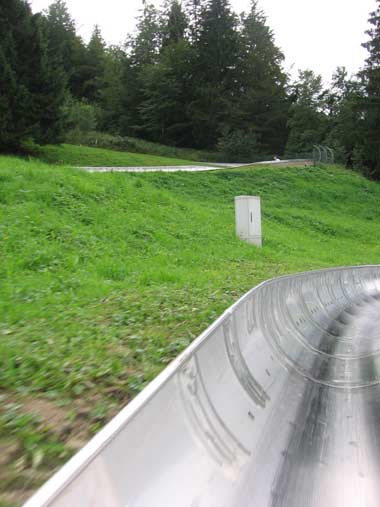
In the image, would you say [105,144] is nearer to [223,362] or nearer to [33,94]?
[33,94]

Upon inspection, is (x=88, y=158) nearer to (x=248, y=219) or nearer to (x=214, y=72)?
(x=248, y=219)

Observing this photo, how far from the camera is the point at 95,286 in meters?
8.46

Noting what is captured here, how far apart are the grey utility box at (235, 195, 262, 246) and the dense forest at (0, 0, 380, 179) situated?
33.0m

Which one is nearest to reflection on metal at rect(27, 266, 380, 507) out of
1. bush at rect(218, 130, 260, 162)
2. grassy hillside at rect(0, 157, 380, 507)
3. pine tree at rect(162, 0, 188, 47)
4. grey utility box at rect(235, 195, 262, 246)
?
grassy hillside at rect(0, 157, 380, 507)

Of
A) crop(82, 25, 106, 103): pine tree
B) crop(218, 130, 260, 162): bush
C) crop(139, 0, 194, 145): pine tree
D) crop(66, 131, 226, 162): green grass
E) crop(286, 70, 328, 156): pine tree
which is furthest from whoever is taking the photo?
crop(82, 25, 106, 103): pine tree

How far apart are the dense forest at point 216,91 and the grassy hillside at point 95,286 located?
32.7 meters

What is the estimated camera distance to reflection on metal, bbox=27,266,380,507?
2328mm

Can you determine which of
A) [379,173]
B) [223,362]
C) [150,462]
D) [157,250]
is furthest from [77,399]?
[379,173]

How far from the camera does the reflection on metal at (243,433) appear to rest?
2.33 m

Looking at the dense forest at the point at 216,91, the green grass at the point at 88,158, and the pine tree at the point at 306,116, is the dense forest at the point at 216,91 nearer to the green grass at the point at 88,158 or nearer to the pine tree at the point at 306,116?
the pine tree at the point at 306,116

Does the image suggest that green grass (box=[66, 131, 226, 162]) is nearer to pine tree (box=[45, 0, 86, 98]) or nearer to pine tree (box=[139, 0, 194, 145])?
pine tree (box=[139, 0, 194, 145])

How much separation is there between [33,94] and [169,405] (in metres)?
32.5

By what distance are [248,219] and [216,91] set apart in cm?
5660

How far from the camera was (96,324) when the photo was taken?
618 centimetres
